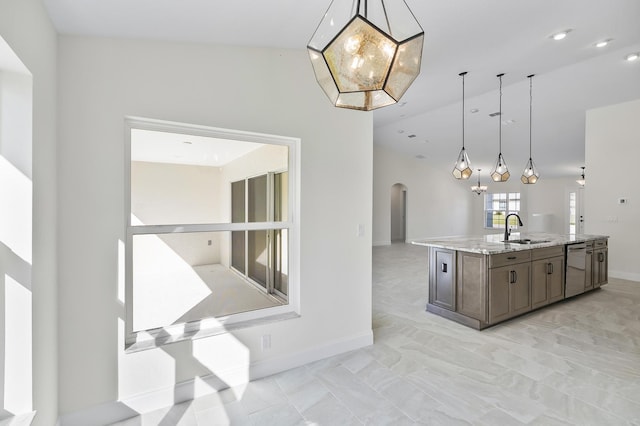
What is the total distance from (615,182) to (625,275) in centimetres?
177

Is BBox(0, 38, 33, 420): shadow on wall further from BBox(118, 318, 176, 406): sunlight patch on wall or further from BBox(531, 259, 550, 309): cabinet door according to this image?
BBox(531, 259, 550, 309): cabinet door

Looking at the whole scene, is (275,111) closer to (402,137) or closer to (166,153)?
(166,153)

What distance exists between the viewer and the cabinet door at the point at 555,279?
4098mm

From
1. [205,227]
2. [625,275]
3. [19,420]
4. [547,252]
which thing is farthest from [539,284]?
[19,420]

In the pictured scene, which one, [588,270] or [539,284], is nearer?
[539,284]

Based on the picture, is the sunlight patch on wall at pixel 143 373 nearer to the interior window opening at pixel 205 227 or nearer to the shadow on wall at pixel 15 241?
the interior window opening at pixel 205 227

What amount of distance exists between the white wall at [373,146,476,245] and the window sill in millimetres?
8670

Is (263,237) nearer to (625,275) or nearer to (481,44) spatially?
(481,44)

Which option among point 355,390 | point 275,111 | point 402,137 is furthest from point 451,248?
point 402,137

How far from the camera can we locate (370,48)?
45.6 inches

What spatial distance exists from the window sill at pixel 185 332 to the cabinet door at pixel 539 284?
3094 millimetres

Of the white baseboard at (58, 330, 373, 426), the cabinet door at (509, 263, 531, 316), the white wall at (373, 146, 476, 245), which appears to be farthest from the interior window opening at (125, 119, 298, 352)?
the white wall at (373, 146, 476, 245)

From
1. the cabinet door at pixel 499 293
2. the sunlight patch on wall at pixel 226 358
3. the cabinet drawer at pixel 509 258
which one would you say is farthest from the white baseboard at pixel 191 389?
the cabinet drawer at pixel 509 258

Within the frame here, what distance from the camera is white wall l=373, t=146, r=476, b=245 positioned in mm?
11062
